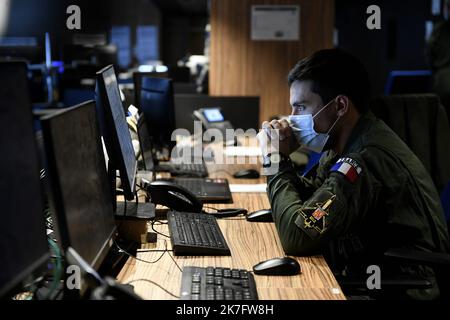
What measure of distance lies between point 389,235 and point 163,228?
745mm

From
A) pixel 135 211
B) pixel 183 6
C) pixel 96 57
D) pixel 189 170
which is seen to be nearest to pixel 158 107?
pixel 189 170

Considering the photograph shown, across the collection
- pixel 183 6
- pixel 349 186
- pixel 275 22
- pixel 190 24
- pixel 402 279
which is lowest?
pixel 402 279

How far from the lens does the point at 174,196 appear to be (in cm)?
223

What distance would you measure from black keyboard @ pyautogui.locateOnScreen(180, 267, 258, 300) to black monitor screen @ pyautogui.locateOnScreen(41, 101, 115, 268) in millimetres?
219

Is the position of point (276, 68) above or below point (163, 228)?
above

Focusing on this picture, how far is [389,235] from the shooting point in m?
1.87

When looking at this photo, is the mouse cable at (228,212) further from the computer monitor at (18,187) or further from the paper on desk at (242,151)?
the paper on desk at (242,151)

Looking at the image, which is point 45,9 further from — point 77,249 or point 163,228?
point 77,249

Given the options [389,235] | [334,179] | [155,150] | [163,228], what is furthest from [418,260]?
[155,150]

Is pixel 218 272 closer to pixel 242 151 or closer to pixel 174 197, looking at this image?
pixel 174 197

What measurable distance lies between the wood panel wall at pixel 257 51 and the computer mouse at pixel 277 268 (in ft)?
10.9

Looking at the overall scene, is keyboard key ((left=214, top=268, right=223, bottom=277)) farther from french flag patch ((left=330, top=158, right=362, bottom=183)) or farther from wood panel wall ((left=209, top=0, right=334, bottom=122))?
wood panel wall ((left=209, top=0, right=334, bottom=122))

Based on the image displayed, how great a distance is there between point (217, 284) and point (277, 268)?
22cm
